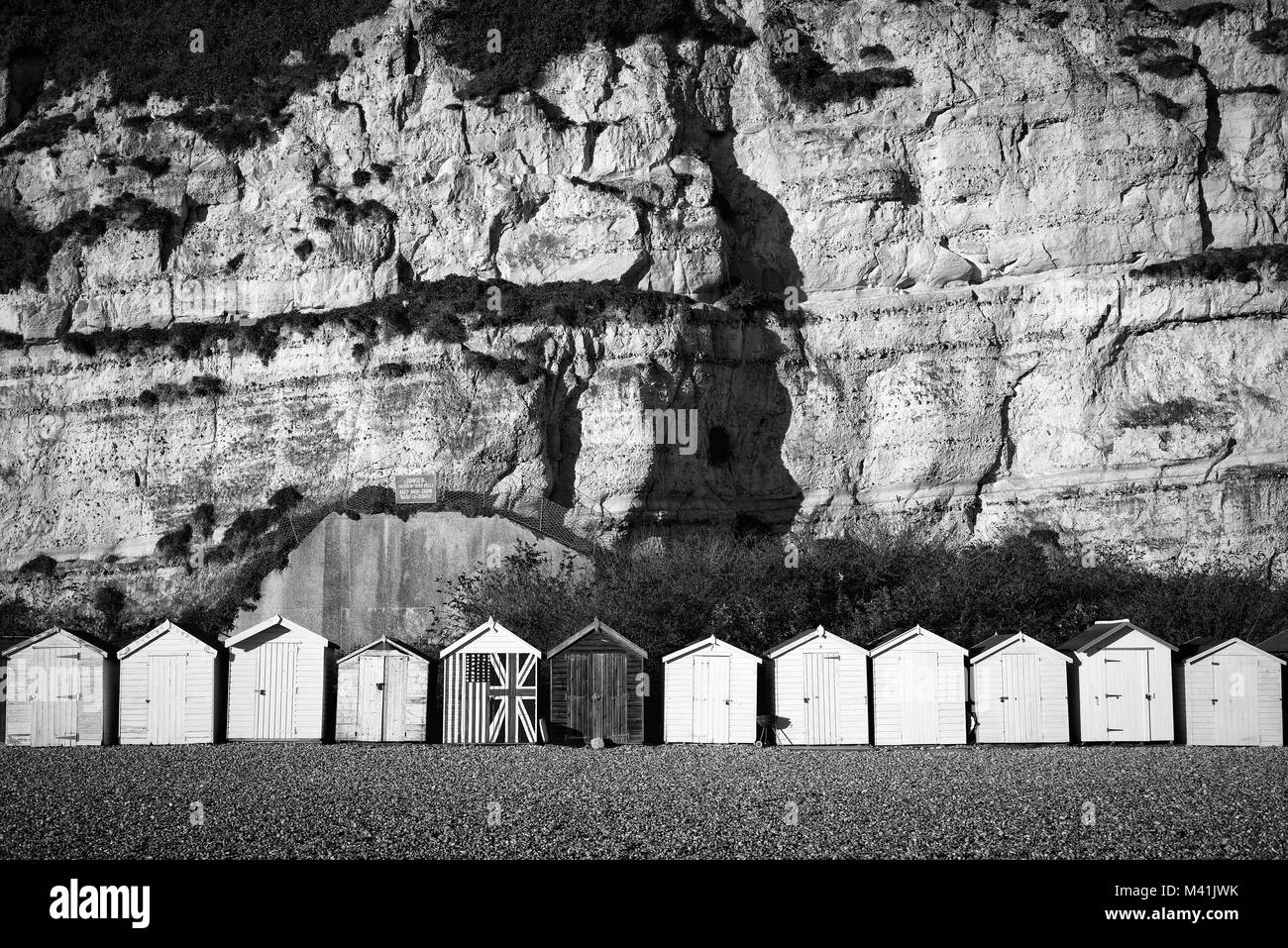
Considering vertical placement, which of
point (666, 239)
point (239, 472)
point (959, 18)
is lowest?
point (239, 472)

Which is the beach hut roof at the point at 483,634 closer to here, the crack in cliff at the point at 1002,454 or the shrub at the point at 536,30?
the crack in cliff at the point at 1002,454

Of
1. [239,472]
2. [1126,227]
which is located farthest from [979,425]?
[239,472]

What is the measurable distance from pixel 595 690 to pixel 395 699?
3.92 m

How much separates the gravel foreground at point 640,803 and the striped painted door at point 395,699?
101 inches

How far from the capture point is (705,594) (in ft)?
122

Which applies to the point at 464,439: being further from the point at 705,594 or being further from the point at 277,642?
the point at 277,642

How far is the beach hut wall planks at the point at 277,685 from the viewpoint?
30.3m

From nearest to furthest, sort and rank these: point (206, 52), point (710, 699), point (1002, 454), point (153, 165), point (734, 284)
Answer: point (710, 699)
point (1002, 454)
point (734, 284)
point (153, 165)
point (206, 52)

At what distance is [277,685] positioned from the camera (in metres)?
30.5

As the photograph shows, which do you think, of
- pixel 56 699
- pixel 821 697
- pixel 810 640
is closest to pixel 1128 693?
pixel 821 697

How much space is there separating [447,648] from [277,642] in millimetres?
3264

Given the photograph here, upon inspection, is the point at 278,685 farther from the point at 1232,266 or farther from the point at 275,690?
the point at 1232,266

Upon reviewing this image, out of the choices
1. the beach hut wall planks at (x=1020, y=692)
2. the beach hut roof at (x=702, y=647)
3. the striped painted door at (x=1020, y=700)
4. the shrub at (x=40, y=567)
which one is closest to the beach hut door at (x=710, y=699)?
the beach hut roof at (x=702, y=647)
